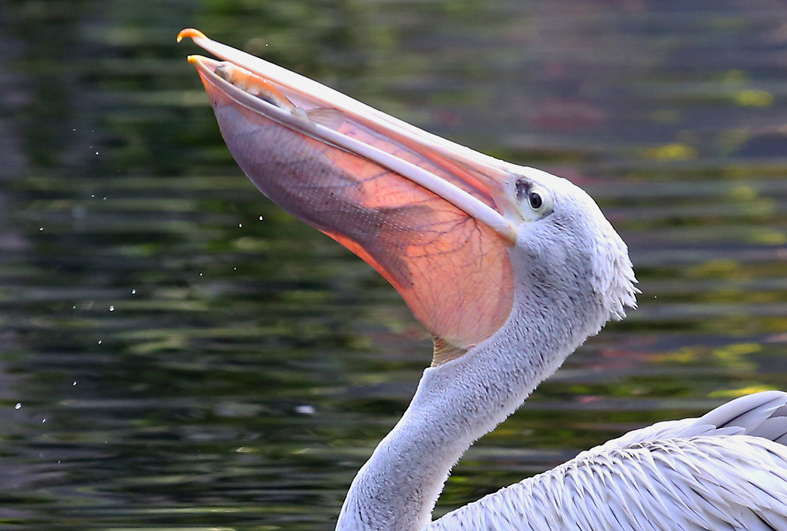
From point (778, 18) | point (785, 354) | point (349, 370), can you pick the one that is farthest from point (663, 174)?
point (778, 18)

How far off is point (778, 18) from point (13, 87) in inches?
260

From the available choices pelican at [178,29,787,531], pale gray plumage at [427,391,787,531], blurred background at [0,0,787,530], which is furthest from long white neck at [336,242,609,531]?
blurred background at [0,0,787,530]

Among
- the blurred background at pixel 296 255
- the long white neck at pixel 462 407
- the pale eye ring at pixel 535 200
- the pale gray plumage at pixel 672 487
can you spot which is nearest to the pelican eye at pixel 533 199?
the pale eye ring at pixel 535 200

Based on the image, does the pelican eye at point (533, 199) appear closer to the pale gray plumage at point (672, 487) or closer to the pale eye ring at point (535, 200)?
the pale eye ring at point (535, 200)

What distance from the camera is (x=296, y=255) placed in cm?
691

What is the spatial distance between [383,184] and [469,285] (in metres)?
0.33

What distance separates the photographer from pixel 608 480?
3176mm

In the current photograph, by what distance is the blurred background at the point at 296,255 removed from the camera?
182 inches

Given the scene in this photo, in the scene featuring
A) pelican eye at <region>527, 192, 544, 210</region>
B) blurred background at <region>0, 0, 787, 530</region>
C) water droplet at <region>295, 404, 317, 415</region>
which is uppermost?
pelican eye at <region>527, 192, 544, 210</region>

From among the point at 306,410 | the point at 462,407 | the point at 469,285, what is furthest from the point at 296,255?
the point at 462,407

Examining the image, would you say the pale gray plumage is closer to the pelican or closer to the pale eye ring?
the pelican

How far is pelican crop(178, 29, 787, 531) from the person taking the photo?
3.17m

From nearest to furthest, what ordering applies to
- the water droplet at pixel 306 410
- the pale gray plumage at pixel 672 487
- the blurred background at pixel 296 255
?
1. the pale gray plumage at pixel 672 487
2. the blurred background at pixel 296 255
3. the water droplet at pixel 306 410

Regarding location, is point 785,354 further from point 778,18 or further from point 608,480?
point 778,18
